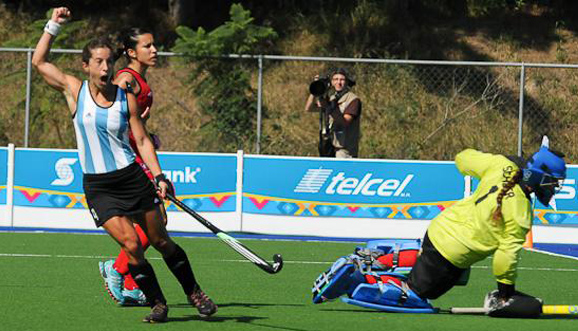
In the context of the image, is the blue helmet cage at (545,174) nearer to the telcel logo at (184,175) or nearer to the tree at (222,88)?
the telcel logo at (184,175)

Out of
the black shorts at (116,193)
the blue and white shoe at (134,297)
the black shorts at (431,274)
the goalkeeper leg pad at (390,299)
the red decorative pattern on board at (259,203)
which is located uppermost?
the black shorts at (116,193)

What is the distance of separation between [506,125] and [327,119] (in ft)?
16.0

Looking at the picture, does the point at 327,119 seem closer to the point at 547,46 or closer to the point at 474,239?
the point at 474,239

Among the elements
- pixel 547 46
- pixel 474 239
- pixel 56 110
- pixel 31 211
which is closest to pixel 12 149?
pixel 31 211

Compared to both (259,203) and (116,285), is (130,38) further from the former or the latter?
(259,203)

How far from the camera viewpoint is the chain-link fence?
18891mm

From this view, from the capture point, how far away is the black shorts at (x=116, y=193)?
24.1ft

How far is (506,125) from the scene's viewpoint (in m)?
19.3

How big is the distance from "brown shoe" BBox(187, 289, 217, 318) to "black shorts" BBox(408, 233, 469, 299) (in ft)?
4.60

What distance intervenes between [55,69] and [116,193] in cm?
88

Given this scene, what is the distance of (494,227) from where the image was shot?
7.63m

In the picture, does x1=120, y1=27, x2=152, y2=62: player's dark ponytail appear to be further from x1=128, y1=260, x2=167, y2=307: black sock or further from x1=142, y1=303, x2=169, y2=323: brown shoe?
x1=142, y1=303, x2=169, y2=323: brown shoe

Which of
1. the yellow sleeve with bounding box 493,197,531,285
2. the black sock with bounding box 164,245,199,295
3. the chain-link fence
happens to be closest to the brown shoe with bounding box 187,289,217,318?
the black sock with bounding box 164,245,199,295

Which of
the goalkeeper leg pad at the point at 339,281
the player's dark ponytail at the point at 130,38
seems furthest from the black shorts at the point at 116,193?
the goalkeeper leg pad at the point at 339,281
